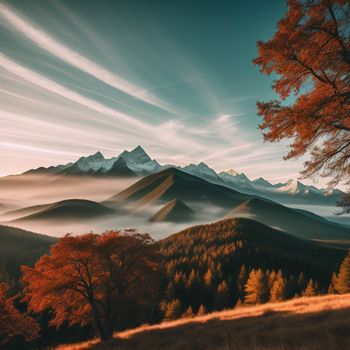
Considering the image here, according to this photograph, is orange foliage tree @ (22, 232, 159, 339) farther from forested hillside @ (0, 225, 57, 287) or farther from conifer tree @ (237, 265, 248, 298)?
forested hillside @ (0, 225, 57, 287)

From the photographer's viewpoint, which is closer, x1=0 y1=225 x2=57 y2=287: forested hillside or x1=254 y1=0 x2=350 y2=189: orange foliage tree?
x1=254 y1=0 x2=350 y2=189: orange foliage tree

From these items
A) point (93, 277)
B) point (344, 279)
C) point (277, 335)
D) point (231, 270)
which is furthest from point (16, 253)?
point (277, 335)

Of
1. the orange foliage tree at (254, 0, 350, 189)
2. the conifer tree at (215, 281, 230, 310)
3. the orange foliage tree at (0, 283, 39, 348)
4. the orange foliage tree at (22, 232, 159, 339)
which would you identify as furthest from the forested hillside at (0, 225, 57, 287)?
the orange foliage tree at (254, 0, 350, 189)

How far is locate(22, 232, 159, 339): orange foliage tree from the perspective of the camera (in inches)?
976

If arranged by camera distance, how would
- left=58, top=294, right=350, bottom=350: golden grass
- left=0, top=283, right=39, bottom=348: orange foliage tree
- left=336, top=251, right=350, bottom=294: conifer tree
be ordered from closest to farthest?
left=58, top=294, right=350, bottom=350: golden grass, left=0, top=283, right=39, bottom=348: orange foliage tree, left=336, top=251, right=350, bottom=294: conifer tree

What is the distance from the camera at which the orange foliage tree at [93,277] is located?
81.3 ft

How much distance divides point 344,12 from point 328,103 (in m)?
3.23

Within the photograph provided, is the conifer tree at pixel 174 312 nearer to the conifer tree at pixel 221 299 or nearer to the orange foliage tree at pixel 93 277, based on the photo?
the conifer tree at pixel 221 299

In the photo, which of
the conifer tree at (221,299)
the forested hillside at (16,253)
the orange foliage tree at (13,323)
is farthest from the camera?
the forested hillside at (16,253)

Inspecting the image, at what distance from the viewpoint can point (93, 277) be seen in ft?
91.2

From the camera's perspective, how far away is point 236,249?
5610 inches

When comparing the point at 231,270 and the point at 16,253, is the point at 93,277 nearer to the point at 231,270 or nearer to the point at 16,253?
the point at 231,270

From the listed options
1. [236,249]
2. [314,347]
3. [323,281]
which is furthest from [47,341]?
[323,281]

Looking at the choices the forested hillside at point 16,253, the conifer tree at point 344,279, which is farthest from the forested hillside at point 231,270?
the forested hillside at point 16,253
